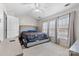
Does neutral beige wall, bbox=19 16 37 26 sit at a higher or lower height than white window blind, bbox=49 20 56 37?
higher

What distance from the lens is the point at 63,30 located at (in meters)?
1.57

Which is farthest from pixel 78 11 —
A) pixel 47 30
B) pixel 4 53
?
pixel 4 53

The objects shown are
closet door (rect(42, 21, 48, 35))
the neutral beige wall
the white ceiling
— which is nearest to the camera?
the white ceiling

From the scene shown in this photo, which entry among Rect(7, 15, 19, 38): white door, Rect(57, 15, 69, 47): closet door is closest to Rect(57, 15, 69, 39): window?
Rect(57, 15, 69, 47): closet door

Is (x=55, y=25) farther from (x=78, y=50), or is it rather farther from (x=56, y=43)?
(x=78, y=50)

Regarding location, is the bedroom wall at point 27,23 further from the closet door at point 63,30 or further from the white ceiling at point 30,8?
the closet door at point 63,30

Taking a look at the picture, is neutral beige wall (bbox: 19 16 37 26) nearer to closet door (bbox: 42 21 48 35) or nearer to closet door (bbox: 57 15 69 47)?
closet door (bbox: 42 21 48 35)

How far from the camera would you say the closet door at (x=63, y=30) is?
4.89 ft

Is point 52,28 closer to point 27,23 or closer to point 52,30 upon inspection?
point 52,30

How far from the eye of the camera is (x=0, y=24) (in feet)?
4.35

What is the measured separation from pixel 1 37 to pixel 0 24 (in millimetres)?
219

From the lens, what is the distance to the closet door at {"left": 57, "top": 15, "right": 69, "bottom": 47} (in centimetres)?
149

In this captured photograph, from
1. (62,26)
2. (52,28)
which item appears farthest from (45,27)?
(62,26)

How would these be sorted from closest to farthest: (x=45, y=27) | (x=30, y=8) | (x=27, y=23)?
1. (x=30, y=8)
2. (x=27, y=23)
3. (x=45, y=27)
